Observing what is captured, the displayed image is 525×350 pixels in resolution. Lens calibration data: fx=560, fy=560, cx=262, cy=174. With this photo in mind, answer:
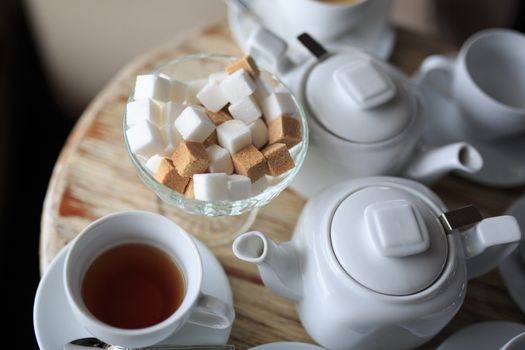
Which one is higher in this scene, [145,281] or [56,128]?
[145,281]

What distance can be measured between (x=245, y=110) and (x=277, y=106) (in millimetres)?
44

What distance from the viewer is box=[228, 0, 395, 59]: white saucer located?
100 centimetres

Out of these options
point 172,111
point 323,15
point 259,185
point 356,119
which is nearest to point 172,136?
point 172,111

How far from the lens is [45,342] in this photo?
2.32ft

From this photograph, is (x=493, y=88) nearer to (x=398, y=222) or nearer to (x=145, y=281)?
(x=398, y=222)

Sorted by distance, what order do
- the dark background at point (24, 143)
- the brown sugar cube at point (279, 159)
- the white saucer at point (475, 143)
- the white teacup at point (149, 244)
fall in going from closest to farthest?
the white teacup at point (149, 244) < the brown sugar cube at point (279, 159) < the white saucer at point (475, 143) < the dark background at point (24, 143)

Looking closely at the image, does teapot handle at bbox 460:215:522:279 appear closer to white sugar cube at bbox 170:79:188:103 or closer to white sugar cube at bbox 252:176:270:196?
white sugar cube at bbox 252:176:270:196

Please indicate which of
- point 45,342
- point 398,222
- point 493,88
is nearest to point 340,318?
point 398,222

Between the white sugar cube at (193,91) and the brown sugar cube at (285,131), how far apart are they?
0.11 metres

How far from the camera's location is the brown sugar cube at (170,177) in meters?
0.70

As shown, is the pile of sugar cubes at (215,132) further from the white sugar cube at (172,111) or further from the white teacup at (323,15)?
the white teacup at (323,15)

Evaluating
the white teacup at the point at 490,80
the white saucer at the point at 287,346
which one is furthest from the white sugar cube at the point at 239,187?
the white teacup at the point at 490,80

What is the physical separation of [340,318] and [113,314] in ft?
0.96

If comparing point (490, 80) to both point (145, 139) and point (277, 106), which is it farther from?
point (145, 139)
